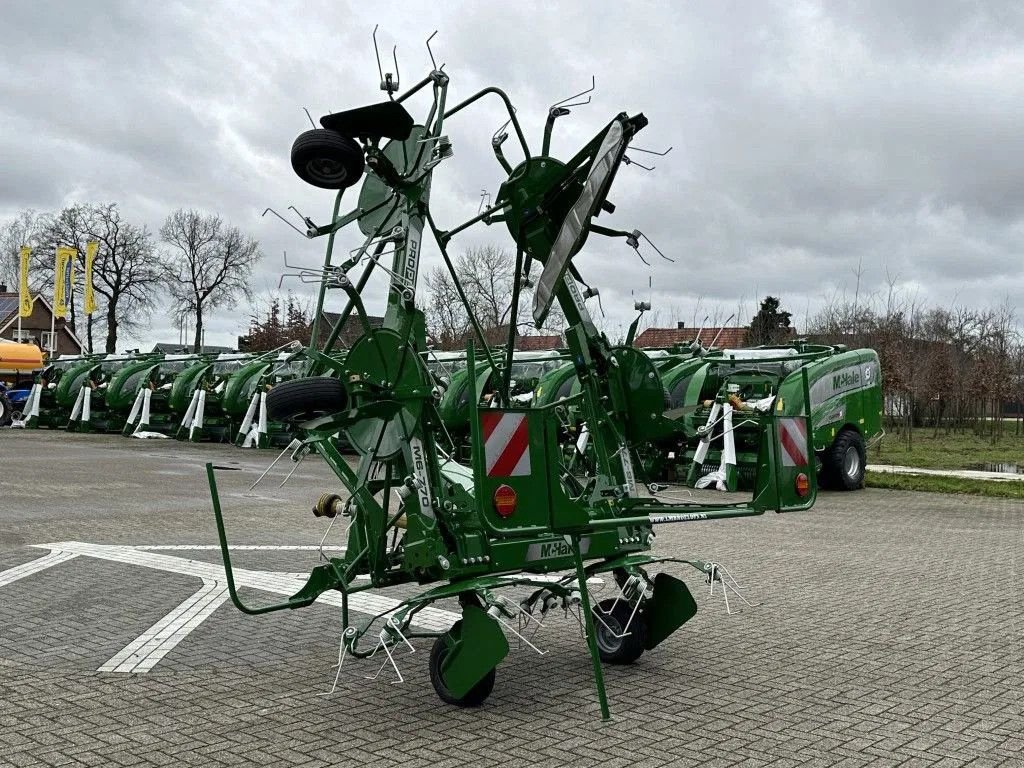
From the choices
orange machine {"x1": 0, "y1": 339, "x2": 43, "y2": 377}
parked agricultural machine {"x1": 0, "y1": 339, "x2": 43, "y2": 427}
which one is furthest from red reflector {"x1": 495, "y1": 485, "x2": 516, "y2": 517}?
orange machine {"x1": 0, "y1": 339, "x2": 43, "y2": 377}

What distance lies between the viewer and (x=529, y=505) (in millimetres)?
4809

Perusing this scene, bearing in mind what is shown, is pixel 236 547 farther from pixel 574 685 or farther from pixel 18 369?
pixel 18 369

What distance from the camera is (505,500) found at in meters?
4.76

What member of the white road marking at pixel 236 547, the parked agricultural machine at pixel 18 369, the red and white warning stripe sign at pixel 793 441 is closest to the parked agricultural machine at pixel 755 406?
the white road marking at pixel 236 547

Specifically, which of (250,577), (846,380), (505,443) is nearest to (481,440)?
(505,443)

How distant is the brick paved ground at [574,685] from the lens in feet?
14.5

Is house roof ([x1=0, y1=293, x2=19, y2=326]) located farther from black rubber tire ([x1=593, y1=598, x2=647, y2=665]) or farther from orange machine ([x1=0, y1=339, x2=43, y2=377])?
black rubber tire ([x1=593, y1=598, x2=647, y2=665])

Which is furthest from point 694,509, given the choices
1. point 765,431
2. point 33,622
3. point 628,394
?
point 33,622

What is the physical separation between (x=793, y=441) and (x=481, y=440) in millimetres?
2006

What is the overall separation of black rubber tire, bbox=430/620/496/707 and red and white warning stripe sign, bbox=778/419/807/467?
192 cm

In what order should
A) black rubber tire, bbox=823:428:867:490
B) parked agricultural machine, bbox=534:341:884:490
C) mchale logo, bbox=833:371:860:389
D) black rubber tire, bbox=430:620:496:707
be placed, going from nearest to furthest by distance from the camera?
black rubber tire, bbox=430:620:496:707, parked agricultural machine, bbox=534:341:884:490, mchale logo, bbox=833:371:860:389, black rubber tire, bbox=823:428:867:490

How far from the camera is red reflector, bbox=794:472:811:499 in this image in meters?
5.77

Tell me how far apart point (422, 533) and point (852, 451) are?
1231cm

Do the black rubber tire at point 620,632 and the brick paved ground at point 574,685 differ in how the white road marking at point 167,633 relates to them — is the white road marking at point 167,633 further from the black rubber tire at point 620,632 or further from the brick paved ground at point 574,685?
the black rubber tire at point 620,632
